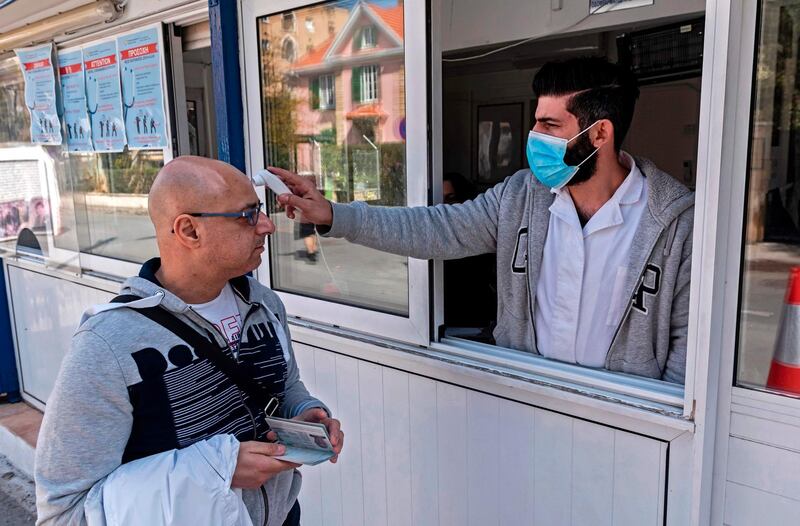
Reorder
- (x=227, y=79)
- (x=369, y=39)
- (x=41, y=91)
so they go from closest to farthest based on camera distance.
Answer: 1. (x=369, y=39)
2. (x=227, y=79)
3. (x=41, y=91)

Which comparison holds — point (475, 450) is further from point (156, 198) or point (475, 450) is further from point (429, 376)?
point (156, 198)

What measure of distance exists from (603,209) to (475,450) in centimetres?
91

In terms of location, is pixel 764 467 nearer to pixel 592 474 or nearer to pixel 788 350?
pixel 788 350

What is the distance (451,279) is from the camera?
3.62 metres

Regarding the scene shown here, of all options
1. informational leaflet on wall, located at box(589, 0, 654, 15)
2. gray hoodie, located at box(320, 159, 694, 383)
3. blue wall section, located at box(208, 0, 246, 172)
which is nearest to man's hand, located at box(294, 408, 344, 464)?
gray hoodie, located at box(320, 159, 694, 383)

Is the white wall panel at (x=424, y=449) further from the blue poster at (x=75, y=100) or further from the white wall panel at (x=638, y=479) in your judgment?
the blue poster at (x=75, y=100)

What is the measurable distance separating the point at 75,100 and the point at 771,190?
379 cm

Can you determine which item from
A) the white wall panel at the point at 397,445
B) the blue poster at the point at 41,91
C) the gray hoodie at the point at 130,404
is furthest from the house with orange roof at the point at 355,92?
the blue poster at the point at 41,91

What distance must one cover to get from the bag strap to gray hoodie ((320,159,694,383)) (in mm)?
654

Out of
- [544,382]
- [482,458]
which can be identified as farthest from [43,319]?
[544,382]

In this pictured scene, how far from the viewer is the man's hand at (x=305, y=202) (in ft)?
6.29

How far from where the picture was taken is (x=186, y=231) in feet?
4.59

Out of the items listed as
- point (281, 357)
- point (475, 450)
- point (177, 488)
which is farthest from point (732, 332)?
point (177, 488)

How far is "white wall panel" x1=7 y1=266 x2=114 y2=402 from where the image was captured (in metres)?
4.22
